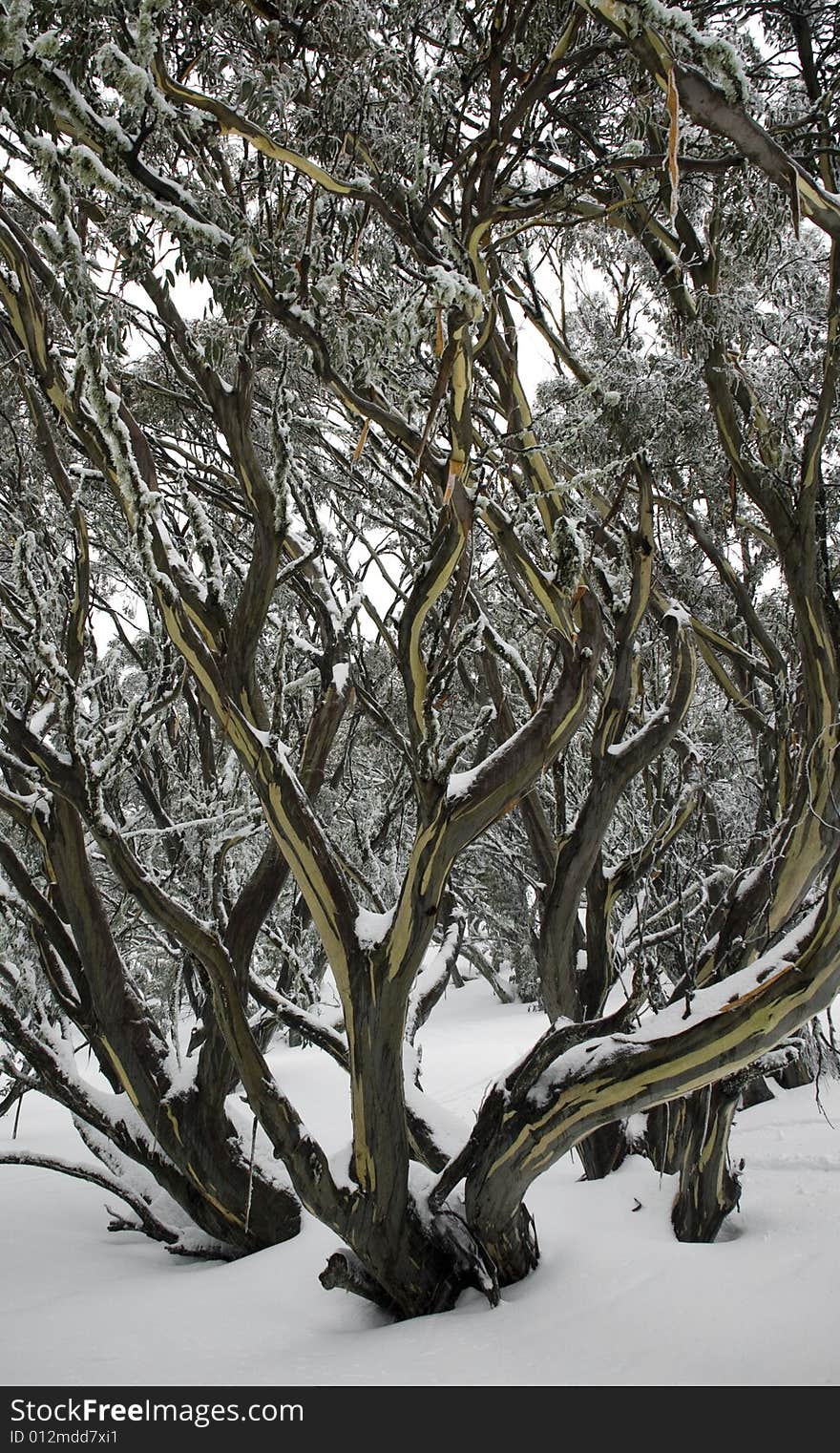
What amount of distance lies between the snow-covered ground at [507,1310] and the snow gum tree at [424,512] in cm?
22

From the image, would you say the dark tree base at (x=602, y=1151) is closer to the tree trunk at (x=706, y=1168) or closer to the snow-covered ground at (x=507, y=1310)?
the snow-covered ground at (x=507, y=1310)

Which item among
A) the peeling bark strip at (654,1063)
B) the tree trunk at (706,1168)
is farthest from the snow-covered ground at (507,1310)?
the peeling bark strip at (654,1063)

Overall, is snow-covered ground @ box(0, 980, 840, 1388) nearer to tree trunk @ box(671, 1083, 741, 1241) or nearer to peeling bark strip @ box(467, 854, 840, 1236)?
tree trunk @ box(671, 1083, 741, 1241)

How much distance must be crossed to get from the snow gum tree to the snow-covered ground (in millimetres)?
220

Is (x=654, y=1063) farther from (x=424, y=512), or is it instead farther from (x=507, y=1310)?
(x=424, y=512)

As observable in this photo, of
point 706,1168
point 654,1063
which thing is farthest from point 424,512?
point 706,1168

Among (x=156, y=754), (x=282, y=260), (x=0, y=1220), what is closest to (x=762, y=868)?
(x=282, y=260)

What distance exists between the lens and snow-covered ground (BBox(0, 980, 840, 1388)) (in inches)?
→ 113

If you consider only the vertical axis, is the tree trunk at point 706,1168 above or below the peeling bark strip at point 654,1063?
below

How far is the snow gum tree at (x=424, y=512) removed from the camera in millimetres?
3311

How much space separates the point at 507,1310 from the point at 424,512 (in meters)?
3.38

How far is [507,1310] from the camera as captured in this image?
335 centimetres

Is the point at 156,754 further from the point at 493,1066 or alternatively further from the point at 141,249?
the point at 493,1066

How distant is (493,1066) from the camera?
1088cm
